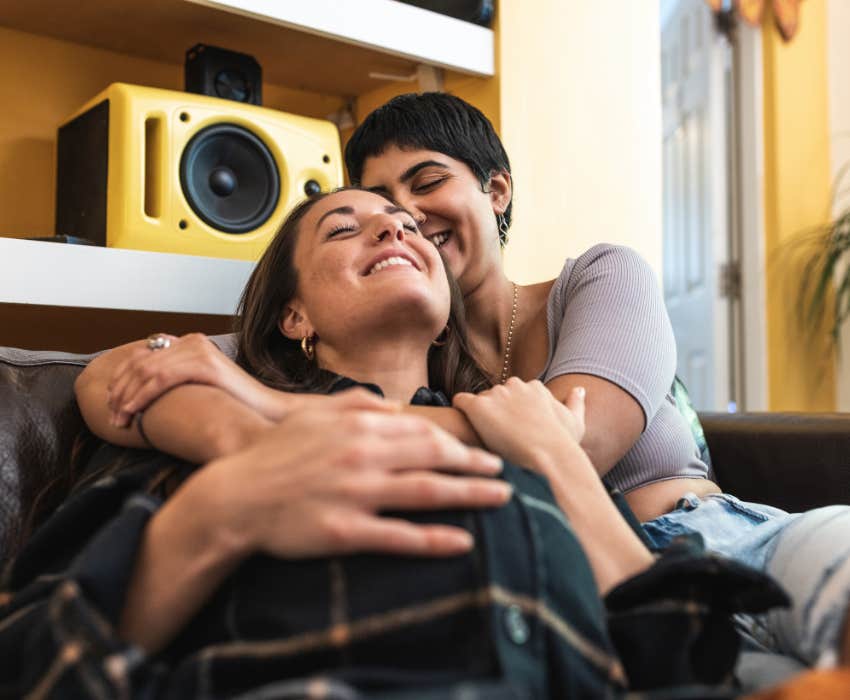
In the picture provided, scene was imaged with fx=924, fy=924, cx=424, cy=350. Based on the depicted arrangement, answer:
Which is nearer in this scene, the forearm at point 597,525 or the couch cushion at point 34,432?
the forearm at point 597,525

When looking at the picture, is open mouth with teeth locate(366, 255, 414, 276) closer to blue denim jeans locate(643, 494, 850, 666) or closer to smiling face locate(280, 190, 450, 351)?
smiling face locate(280, 190, 450, 351)

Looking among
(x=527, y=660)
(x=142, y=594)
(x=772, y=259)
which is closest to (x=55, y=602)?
(x=142, y=594)

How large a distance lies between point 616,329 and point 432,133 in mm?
513

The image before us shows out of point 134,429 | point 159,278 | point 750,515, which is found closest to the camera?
point 134,429

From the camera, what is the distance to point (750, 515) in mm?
1228

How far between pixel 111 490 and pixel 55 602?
0.21 m

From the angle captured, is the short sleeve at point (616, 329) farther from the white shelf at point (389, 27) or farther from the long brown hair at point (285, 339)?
the white shelf at point (389, 27)

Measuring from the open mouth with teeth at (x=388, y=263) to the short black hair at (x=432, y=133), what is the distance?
361 millimetres

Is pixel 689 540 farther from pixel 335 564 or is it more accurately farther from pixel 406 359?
pixel 406 359

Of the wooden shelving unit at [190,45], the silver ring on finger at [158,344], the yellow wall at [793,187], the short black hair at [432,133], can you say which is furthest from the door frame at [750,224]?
the silver ring on finger at [158,344]

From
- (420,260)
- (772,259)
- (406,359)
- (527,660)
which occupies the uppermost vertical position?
(772,259)

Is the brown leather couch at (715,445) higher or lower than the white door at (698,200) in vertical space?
lower

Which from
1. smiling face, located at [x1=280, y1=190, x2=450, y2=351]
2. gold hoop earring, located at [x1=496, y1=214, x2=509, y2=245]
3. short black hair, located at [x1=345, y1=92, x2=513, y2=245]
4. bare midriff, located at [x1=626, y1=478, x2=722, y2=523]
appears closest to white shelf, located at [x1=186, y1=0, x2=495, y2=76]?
short black hair, located at [x1=345, y1=92, x2=513, y2=245]

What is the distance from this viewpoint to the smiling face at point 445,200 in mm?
1526
